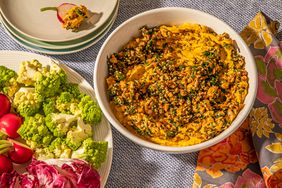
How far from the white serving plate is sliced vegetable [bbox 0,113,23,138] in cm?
21

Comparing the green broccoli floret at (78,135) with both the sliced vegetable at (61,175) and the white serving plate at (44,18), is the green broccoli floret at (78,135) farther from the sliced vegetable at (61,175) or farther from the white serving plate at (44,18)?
the white serving plate at (44,18)

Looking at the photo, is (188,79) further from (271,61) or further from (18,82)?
(18,82)

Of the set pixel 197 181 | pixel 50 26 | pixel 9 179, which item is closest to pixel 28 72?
pixel 50 26

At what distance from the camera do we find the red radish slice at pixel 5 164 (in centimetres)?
117

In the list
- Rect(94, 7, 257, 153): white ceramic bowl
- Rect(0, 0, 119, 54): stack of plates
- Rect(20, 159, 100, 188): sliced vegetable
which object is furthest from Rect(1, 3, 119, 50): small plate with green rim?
Rect(20, 159, 100, 188): sliced vegetable

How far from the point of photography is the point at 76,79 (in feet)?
4.24

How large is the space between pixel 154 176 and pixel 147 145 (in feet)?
0.51

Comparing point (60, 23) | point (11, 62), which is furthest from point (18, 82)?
point (60, 23)

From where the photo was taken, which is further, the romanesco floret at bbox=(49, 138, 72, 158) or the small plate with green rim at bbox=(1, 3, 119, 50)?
the small plate with green rim at bbox=(1, 3, 119, 50)

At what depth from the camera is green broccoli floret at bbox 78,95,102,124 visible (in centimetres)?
122

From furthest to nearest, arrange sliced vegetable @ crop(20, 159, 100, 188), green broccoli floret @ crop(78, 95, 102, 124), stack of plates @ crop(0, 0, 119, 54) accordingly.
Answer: stack of plates @ crop(0, 0, 119, 54) < green broccoli floret @ crop(78, 95, 102, 124) < sliced vegetable @ crop(20, 159, 100, 188)

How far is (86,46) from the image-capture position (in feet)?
4.43

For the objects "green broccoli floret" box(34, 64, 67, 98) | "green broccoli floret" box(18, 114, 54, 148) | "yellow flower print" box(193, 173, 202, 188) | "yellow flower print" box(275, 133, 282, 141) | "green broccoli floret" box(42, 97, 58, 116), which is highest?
"green broccoli floret" box(34, 64, 67, 98)

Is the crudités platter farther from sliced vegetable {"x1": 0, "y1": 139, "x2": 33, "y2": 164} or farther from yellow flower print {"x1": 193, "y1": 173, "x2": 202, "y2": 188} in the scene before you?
yellow flower print {"x1": 193, "y1": 173, "x2": 202, "y2": 188}
